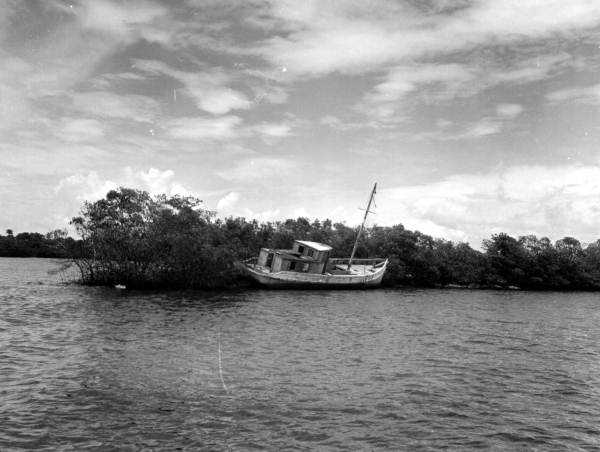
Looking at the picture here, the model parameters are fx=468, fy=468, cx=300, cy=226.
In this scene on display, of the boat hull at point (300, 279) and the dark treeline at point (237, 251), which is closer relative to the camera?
the dark treeline at point (237, 251)

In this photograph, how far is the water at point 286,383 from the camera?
13.3 metres

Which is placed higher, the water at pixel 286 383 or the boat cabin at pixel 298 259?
the boat cabin at pixel 298 259

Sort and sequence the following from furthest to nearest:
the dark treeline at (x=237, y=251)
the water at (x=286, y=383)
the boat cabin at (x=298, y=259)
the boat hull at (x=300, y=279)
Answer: the boat cabin at (x=298, y=259) < the boat hull at (x=300, y=279) < the dark treeline at (x=237, y=251) < the water at (x=286, y=383)

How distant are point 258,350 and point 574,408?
1384cm

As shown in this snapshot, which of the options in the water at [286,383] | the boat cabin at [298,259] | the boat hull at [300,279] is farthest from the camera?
the boat cabin at [298,259]

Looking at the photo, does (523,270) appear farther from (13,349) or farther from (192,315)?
(13,349)

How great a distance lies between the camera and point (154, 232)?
54.1m

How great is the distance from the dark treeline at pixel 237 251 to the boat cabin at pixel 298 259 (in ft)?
11.6

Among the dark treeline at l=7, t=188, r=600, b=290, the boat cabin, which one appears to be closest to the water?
the dark treeline at l=7, t=188, r=600, b=290

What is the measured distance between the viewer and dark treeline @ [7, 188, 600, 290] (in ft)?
175


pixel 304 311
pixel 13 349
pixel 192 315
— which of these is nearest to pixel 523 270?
pixel 304 311

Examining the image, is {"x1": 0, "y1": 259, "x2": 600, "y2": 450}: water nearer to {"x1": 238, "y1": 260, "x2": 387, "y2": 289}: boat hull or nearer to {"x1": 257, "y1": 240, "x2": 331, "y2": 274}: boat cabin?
{"x1": 238, "y1": 260, "x2": 387, "y2": 289}: boat hull

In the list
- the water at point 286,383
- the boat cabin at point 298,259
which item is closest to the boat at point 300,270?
the boat cabin at point 298,259

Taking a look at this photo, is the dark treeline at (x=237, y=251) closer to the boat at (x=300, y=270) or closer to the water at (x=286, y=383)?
the boat at (x=300, y=270)
